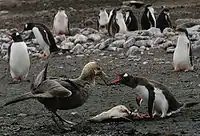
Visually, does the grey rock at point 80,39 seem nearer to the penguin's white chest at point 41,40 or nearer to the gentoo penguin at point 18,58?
the penguin's white chest at point 41,40

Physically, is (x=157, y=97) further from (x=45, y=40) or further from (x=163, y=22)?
(x=163, y=22)

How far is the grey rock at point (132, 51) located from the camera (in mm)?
12857

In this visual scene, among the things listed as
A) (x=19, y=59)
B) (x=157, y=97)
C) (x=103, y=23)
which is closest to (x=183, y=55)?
(x=19, y=59)

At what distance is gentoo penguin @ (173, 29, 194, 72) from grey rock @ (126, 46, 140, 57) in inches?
77.7

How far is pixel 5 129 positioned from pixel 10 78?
4719mm

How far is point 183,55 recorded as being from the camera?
1093 centimetres

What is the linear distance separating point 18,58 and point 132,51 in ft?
10.1

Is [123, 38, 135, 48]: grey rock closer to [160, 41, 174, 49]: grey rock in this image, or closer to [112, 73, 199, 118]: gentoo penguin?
[160, 41, 174, 49]: grey rock

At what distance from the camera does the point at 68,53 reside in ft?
45.9

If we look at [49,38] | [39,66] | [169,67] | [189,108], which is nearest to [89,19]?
[49,38]

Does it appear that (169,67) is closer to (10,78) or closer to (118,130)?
(10,78)

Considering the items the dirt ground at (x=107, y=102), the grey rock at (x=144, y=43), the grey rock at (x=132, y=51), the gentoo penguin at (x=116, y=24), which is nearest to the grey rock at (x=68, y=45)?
the dirt ground at (x=107, y=102)

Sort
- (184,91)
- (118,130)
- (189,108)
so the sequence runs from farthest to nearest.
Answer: (184,91) → (189,108) → (118,130)

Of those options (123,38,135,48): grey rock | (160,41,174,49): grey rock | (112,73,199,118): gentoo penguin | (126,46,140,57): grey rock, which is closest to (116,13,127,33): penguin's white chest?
(123,38,135,48): grey rock
